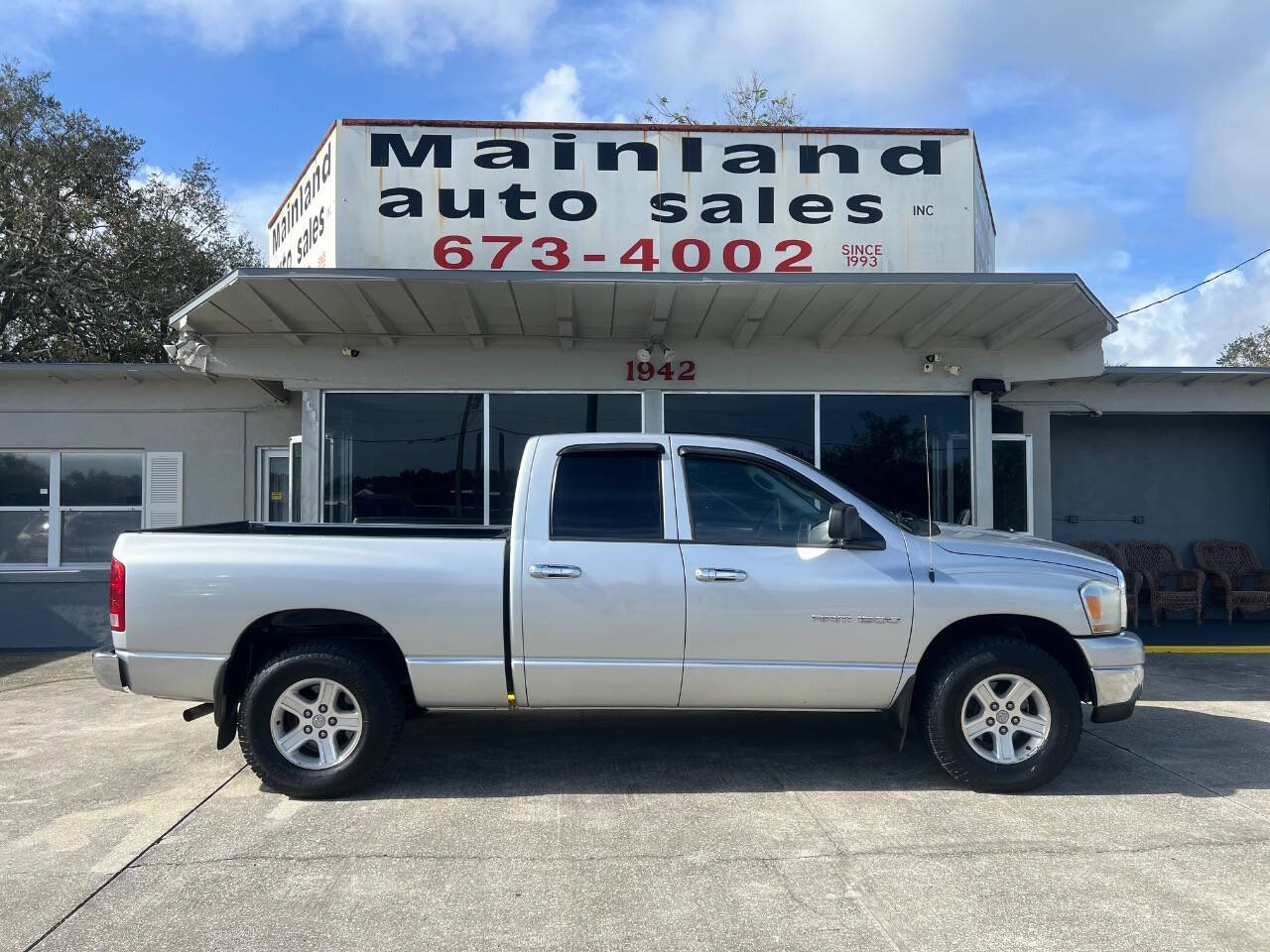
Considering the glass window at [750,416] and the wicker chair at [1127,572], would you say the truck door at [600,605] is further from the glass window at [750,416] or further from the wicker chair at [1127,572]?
Answer: the wicker chair at [1127,572]

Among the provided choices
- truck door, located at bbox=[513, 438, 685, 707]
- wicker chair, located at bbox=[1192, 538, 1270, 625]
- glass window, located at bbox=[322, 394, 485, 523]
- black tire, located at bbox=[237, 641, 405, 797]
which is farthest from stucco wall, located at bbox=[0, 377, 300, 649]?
wicker chair, located at bbox=[1192, 538, 1270, 625]

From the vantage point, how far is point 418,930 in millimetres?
3930

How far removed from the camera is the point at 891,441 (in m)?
10.1

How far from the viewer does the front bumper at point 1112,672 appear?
5.58m

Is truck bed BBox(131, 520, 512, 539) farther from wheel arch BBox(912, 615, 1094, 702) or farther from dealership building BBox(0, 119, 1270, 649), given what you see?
dealership building BBox(0, 119, 1270, 649)

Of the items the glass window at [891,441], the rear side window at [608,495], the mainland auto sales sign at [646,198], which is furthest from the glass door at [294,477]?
the rear side window at [608,495]

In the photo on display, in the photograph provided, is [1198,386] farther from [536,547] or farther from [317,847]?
[317,847]

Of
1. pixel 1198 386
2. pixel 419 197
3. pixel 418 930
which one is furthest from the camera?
pixel 1198 386

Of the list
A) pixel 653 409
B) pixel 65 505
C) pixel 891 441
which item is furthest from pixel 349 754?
pixel 65 505

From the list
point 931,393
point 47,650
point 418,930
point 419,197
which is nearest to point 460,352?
point 419,197

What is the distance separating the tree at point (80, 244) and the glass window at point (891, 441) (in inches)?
604

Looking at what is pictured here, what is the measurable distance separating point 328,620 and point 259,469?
6771 mm

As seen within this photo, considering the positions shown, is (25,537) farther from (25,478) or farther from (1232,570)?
(1232,570)

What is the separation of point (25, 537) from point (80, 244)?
1097 centimetres
